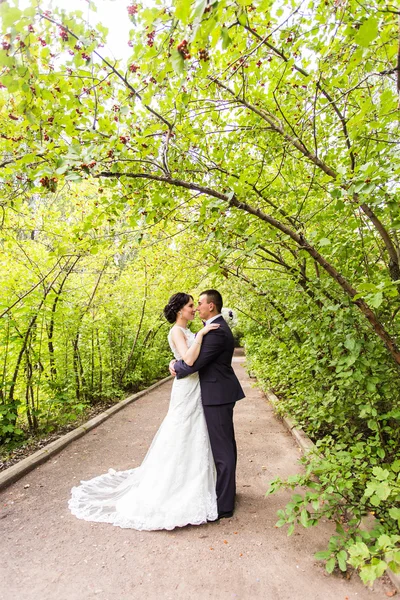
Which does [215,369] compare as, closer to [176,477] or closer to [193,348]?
[193,348]

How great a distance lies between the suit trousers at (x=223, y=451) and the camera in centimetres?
318

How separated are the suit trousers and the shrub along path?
19 cm

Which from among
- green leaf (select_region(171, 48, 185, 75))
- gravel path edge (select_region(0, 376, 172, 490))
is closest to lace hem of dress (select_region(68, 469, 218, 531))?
gravel path edge (select_region(0, 376, 172, 490))

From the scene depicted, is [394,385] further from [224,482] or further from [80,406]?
[80,406]

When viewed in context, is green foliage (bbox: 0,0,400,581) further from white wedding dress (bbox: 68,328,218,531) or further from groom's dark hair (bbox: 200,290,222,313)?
white wedding dress (bbox: 68,328,218,531)

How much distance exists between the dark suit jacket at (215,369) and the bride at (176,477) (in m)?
0.07

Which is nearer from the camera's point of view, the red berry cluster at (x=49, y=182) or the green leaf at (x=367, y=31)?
the green leaf at (x=367, y=31)

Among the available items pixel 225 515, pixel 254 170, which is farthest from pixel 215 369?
pixel 254 170

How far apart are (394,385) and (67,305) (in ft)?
17.3

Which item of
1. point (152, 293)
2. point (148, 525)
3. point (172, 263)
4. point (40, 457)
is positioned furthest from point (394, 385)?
point (152, 293)

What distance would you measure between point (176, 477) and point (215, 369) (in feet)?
3.46

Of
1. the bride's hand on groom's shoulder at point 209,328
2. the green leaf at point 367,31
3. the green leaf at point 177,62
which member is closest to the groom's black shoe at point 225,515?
the bride's hand on groom's shoulder at point 209,328

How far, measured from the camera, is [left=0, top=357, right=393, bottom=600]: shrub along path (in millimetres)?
2297

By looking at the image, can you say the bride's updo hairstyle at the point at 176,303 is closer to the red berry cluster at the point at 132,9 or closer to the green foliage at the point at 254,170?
the green foliage at the point at 254,170
